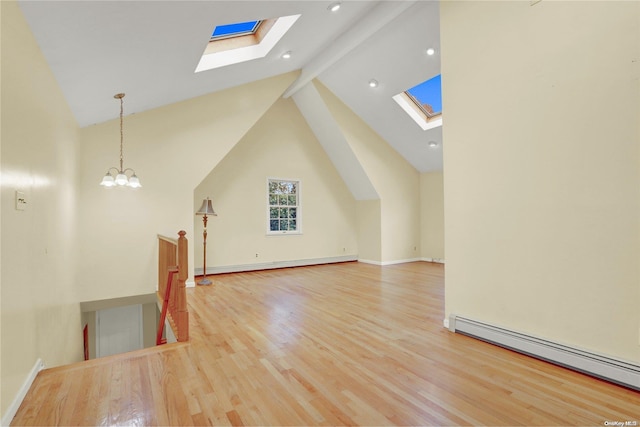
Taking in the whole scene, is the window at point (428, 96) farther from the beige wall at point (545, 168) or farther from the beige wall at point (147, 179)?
the beige wall at point (147, 179)

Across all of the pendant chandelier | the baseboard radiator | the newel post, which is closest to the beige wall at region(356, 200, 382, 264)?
the baseboard radiator

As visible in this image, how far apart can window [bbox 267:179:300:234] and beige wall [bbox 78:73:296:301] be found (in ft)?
5.92

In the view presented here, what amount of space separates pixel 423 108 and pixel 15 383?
6607 millimetres

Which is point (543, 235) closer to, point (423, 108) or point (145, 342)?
point (423, 108)

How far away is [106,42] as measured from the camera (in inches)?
100

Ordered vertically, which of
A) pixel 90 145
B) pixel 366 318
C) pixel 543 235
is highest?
pixel 90 145

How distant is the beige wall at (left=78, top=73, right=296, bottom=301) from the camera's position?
4574mm

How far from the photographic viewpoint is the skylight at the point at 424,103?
5.76 m

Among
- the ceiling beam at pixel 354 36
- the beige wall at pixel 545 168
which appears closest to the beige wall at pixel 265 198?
the ceiling beam at pixel 354 36

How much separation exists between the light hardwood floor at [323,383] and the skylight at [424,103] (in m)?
4.11

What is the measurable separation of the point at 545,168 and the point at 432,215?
18.4 ft

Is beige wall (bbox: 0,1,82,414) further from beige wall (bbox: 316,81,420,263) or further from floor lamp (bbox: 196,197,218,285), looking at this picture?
beige wall (bbox: 316,81,420,263)

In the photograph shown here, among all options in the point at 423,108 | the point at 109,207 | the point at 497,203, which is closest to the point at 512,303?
the point at 497,203

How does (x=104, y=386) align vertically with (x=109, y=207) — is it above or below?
below
